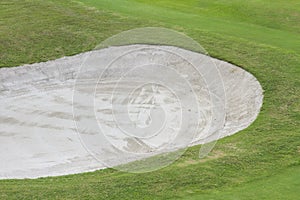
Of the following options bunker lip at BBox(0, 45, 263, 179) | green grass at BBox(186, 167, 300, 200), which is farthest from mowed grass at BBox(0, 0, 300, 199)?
bunker lip at BBox(0, 45, 263, 179)

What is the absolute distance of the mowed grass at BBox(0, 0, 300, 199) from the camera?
13.5 meters

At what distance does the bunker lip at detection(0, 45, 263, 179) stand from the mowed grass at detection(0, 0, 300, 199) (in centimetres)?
56

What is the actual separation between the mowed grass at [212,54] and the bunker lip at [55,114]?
56 centimetres

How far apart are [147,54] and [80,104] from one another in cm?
416

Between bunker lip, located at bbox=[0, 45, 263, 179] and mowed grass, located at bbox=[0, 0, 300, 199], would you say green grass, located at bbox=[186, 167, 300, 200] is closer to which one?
mowed grass, located at bbox=[0, 0, 300, 199]

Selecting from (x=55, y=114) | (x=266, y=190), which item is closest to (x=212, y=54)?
(x=55, y=114)

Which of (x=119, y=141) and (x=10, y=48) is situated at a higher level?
(x=10, y=48)

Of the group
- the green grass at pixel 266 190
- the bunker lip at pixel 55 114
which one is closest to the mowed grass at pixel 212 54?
the green grass at pixel 266 190

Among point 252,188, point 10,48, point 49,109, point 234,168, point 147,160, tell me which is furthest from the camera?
point 10,48

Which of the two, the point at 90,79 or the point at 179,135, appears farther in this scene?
the point at 90,79

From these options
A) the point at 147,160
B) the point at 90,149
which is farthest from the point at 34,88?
the point at 147,160

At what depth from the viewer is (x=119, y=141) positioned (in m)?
19.0

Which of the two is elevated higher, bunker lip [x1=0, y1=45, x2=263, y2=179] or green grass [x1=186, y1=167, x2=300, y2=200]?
bunker lip [x1=0, y1=45, x2=263, y2=179]

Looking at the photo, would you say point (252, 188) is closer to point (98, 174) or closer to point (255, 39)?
point (98, 174)
